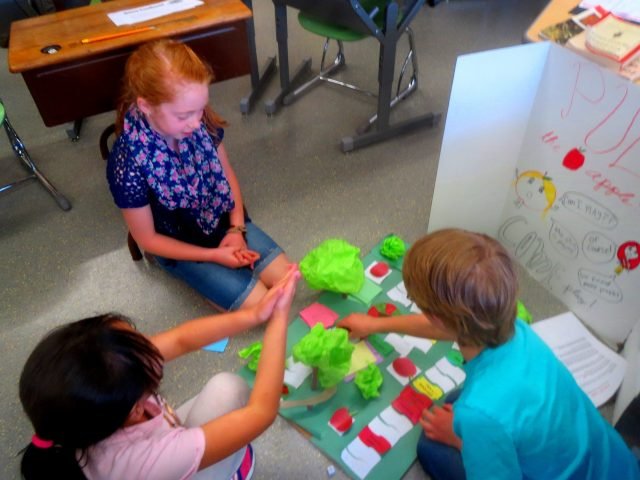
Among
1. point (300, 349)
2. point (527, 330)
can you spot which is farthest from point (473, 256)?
point (300, 349)

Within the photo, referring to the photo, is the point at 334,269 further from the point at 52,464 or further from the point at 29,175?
the point at 29,175

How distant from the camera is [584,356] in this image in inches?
55.6

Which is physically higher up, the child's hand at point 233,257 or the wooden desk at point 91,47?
the wooden desk at point 91,47

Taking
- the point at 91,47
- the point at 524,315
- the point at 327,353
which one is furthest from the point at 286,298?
the point at 91,47

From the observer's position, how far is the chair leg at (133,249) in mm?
1672

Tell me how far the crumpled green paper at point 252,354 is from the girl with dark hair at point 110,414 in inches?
18.8

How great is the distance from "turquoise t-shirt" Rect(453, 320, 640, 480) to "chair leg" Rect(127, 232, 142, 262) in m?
1.20

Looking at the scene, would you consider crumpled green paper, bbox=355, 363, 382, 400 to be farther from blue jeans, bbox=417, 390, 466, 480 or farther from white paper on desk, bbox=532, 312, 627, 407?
white paper on desk, bbox=532, 312, 627, 407

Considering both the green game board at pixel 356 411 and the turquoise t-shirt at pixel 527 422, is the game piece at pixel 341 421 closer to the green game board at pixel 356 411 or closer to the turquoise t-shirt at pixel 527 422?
the green game board at pixel 356 411

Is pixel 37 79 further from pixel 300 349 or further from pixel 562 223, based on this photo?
→ pixel 562 223

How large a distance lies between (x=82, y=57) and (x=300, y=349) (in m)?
1.08

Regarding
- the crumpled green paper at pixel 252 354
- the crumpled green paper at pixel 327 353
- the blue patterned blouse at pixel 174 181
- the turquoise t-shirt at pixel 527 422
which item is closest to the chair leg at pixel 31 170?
the blue patterned blouse at pixel 174 181

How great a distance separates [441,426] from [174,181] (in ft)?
2.98

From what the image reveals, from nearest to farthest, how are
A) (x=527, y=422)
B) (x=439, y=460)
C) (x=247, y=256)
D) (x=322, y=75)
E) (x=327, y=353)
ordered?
1. (x=527, y=422)
2. (x=439, y=460)
3. (x=327, y=353)
4. (x=247, y=256)
5. (x=322, y=75)
